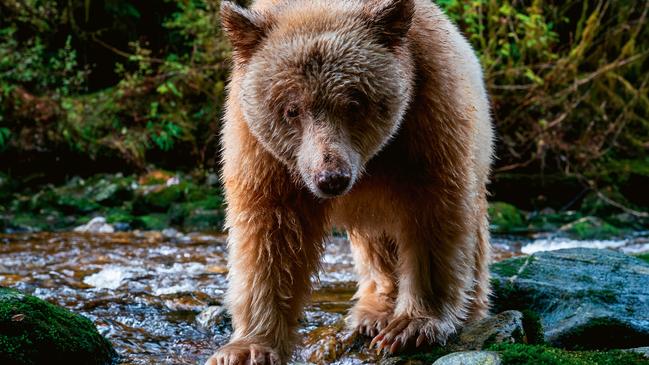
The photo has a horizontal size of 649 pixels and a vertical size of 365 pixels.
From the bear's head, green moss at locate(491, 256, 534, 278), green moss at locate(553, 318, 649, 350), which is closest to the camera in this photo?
the bear's head

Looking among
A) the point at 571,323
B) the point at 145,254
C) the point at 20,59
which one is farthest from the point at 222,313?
the point at 20,59

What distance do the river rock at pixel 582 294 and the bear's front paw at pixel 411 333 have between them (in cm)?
73

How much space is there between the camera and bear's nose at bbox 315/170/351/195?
2.99 metres

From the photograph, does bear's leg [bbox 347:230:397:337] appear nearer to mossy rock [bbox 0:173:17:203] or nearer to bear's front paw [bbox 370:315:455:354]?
bear's front paw [bbox 370:315:455:354]

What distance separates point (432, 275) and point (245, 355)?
1044 millimetres

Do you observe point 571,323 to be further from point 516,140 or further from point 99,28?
point 99,28

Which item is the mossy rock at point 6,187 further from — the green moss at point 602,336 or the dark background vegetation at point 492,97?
the green moss at point 602,336

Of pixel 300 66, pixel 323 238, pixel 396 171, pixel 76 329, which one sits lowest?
pixel 76 329

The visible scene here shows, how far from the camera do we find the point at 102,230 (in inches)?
354

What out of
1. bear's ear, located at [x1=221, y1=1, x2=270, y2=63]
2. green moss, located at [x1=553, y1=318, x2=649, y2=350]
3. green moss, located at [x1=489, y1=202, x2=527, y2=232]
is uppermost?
bear's ear, located at [x1=221, y1=1, x2=270, y2=63]

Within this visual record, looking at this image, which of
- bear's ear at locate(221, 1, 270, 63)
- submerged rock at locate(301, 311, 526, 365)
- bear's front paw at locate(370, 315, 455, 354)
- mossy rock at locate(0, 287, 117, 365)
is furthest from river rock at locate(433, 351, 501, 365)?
mossy rock at locate(0, 287, 117, 365)

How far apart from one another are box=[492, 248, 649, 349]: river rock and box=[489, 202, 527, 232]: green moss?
169 inches

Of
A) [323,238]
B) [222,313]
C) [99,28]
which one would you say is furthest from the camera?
[99,28]

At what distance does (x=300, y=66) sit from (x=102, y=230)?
257 inches
